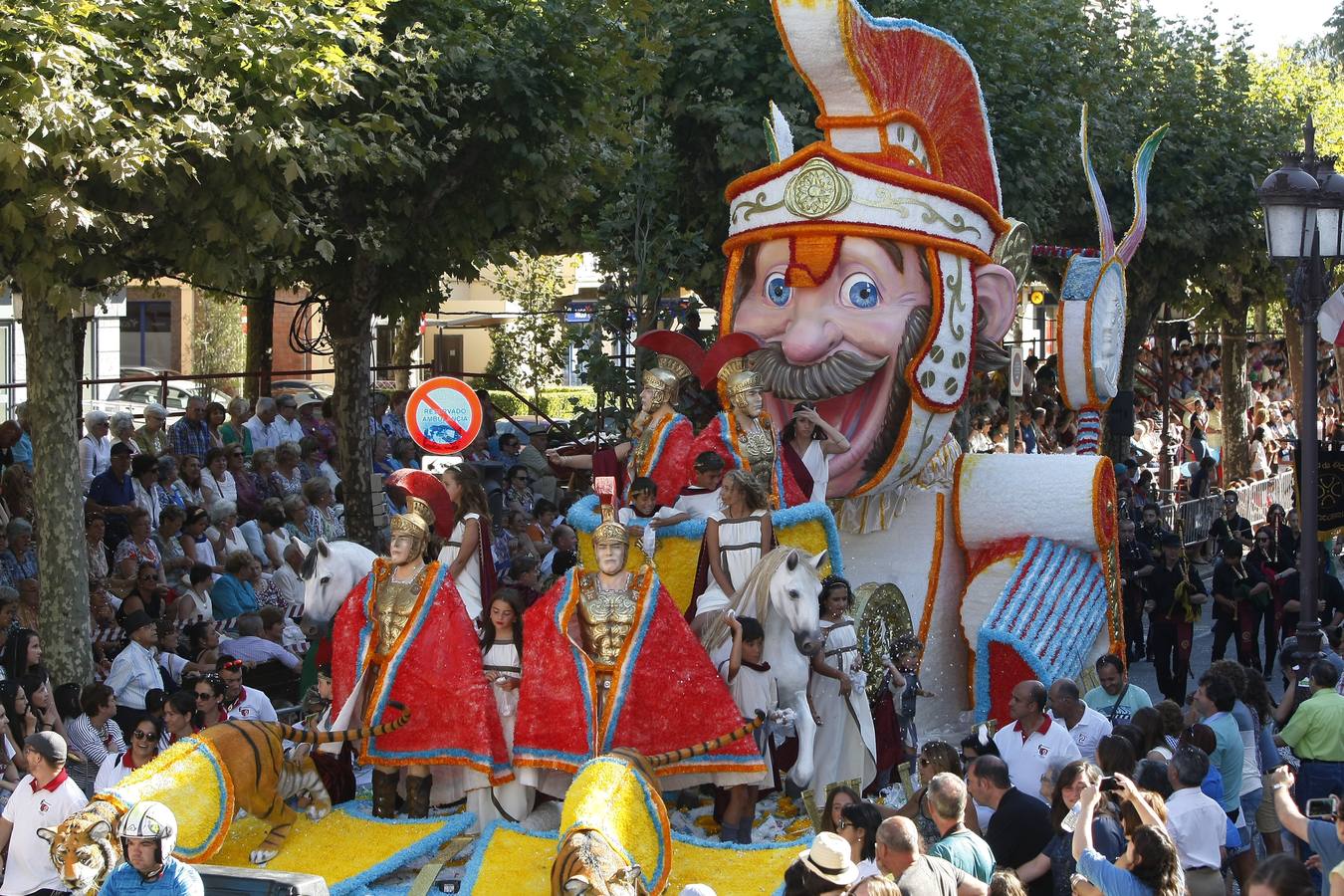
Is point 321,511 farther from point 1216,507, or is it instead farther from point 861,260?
point 1216,507

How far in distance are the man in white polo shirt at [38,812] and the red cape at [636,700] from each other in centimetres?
199

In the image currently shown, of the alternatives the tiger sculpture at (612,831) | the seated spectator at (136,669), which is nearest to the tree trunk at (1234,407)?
the seated spectator at (136,669)

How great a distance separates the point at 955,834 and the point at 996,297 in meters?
5.16

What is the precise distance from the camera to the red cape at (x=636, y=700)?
9141 millimetres

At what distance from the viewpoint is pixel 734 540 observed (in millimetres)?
10234

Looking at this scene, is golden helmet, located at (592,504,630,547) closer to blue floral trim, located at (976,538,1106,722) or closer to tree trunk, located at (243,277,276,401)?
blue floral trim, located at (976,538,1106,722)

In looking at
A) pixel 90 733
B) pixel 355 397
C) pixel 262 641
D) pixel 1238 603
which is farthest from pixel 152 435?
pixel 1238 603

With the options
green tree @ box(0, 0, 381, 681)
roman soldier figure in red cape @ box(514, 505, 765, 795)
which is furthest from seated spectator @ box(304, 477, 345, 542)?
roman soldier figure in red cape @ box(514, 505, 765, 795)

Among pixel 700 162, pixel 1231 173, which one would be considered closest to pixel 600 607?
pixel 700 162

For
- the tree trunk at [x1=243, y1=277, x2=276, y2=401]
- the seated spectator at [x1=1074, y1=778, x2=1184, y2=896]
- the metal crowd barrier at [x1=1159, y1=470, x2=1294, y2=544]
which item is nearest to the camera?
the seated spectator at [x1=1074, y1=778, x2=1184, y2=896]

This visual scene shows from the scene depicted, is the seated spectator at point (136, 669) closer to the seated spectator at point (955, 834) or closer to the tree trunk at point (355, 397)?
the tree trunk at point (355, 397)

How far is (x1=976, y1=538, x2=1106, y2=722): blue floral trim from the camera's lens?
1128 cm

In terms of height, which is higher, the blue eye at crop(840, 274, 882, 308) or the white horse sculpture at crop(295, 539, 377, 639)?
the blue eye at crop(840, 274, 882, 308)

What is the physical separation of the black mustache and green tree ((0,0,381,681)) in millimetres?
2958
